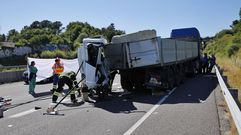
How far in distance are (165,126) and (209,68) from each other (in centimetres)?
2282

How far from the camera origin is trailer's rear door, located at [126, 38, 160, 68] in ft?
51.0

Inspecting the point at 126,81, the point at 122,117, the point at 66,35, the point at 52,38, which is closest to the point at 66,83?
the point at 126,81

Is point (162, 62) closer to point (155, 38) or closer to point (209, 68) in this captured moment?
point (155, 38)

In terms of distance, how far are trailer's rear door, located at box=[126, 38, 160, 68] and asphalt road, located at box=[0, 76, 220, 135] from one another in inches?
73.5

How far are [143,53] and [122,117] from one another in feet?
19.3

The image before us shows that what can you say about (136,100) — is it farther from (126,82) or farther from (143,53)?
(126,82)

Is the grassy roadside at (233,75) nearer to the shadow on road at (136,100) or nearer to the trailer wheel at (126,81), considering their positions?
the shadow on road at (136,100)

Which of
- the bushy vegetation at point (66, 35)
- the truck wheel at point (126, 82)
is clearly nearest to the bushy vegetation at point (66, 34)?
the bushy vegetation at point (66, 35)

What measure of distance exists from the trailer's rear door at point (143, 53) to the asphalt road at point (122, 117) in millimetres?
1866

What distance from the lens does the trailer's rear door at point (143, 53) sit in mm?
15531

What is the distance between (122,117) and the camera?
10.1 m

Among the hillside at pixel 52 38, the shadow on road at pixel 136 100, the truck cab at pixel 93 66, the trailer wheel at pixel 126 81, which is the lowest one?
the shadow on road at pixel 136 100

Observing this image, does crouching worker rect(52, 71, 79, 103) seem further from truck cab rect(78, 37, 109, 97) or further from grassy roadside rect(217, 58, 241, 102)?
grassy roadside rect(217, 58, 241, 102)

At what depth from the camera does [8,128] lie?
893cm
